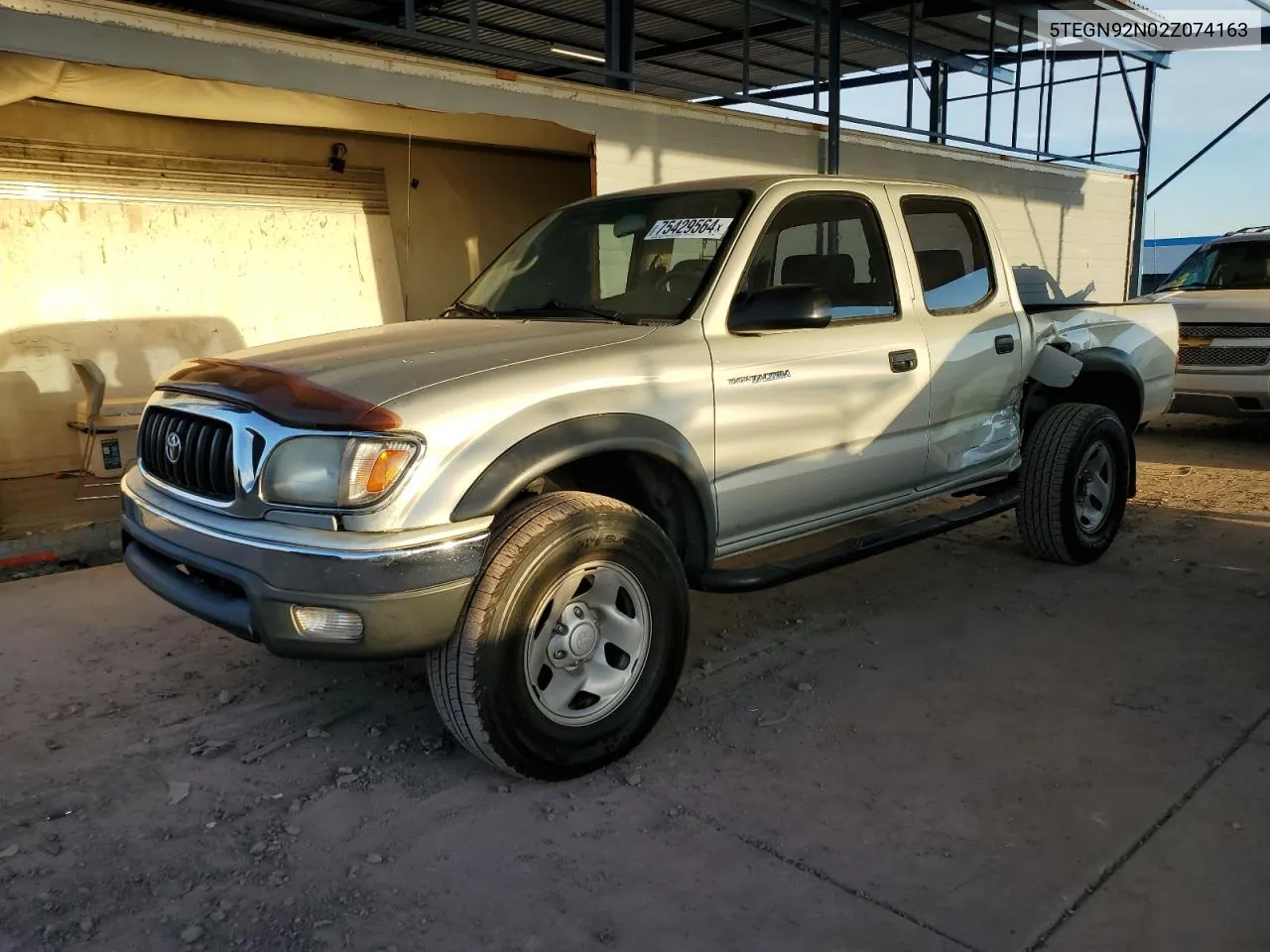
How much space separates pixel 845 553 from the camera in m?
4.09

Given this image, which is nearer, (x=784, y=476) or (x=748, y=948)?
(x=748, y=948)

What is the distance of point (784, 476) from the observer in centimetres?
382

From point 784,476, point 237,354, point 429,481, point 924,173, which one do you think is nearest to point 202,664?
point 237,354

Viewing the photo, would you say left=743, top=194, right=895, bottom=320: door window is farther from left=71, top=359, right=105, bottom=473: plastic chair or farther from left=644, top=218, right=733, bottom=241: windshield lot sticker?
left=71, top=359, right=105, bottom=473: plastic chair

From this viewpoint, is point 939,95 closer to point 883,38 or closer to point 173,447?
point 883,38

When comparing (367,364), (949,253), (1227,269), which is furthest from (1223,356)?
(367,364)

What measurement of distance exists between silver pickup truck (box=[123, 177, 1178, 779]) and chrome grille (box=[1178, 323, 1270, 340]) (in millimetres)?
4808

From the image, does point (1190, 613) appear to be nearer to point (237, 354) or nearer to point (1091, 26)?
point (237, 354)

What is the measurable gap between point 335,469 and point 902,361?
2.46 metres

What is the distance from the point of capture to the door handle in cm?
419

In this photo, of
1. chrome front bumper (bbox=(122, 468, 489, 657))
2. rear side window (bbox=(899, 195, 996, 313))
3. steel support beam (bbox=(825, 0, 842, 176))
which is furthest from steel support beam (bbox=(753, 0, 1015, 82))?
chrome front bumper (bbox=(122, 468, 489, 657))

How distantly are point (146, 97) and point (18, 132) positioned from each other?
211cm

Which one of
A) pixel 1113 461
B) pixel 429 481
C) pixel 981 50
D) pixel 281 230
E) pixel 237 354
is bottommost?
pixel 1113 461

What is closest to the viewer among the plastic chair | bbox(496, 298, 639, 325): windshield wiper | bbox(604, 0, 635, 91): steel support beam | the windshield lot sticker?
bbox(496, 298, 639, 325): windshield wiper
